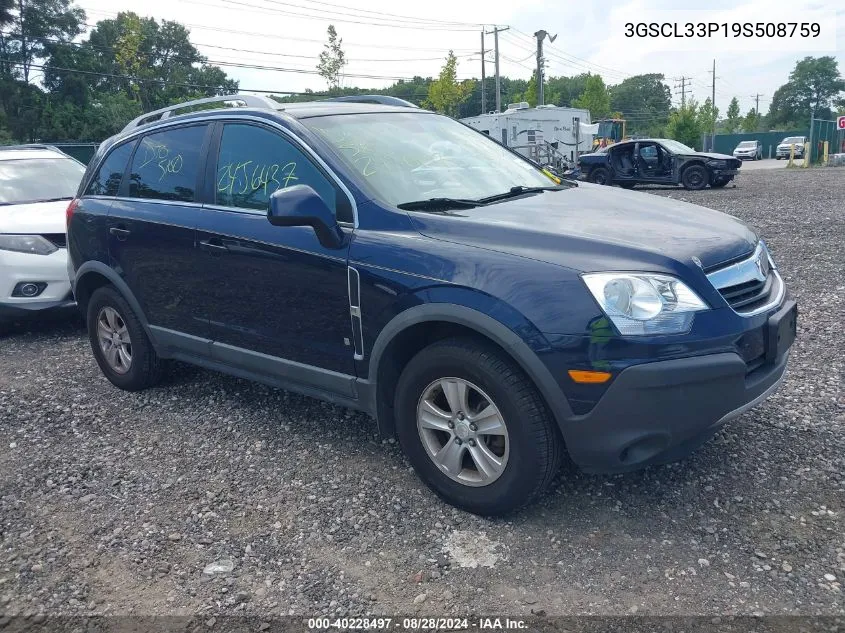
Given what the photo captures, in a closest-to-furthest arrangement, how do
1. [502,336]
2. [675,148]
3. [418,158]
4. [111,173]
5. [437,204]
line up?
[502,336]
[437,204]
[418,158]
[111,173]
[675,148]

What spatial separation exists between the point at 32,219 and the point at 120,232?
274 cm

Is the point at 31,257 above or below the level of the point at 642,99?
below

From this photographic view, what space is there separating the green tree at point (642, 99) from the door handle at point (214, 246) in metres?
110

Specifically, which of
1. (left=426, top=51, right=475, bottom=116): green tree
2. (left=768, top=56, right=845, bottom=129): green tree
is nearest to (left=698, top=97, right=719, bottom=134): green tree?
(left=768, top=56, right=845, bottom=129): green tree

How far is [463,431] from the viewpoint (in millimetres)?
3113

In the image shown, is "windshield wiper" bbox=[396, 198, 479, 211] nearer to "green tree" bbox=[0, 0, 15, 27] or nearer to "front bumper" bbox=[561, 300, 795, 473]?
"front bumper" bbox=[561, 300, 795, 473]

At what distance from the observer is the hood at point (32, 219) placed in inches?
262

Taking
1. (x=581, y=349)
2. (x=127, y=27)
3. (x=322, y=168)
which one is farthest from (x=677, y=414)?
(x=127, y=27)

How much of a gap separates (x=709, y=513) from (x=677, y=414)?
66 cm

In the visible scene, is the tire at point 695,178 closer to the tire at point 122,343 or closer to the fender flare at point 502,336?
the tire at point 122,343

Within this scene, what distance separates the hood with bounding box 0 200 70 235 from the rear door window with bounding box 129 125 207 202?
2460 millimetres

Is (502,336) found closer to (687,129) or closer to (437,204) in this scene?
(437,204)

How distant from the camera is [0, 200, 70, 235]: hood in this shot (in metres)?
6.66

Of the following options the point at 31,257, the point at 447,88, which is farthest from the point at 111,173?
the point at 447,88
